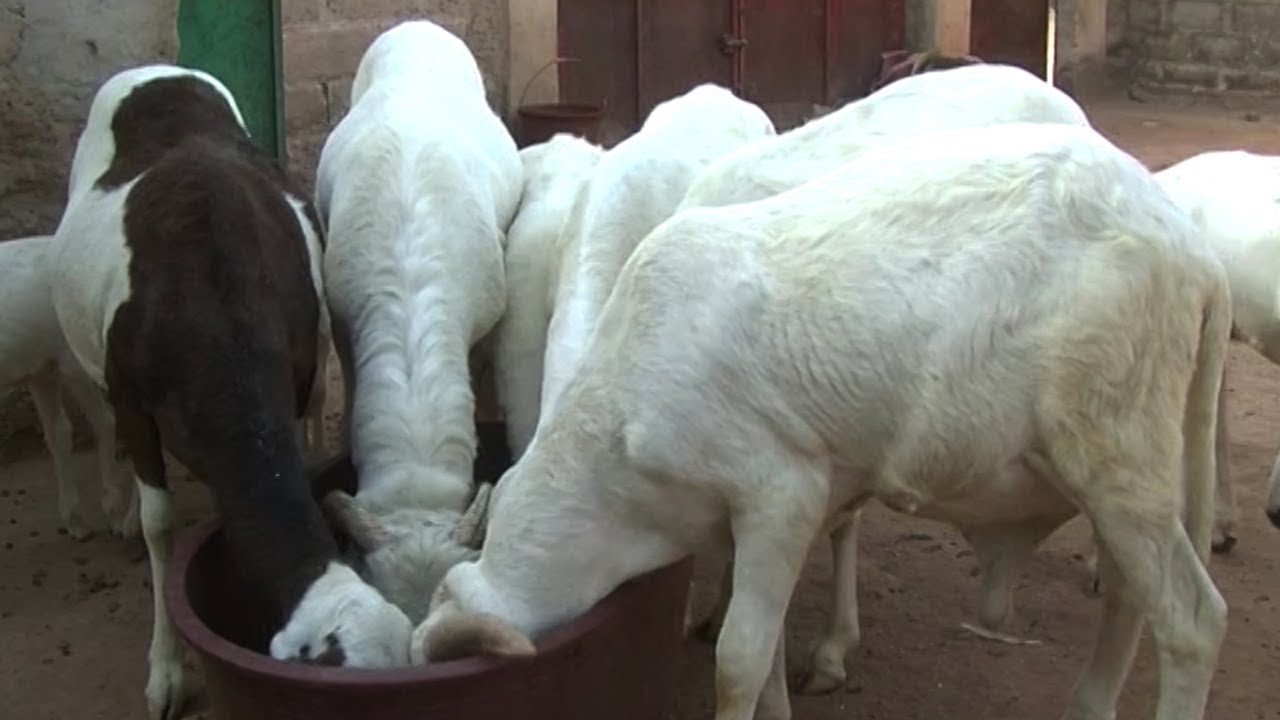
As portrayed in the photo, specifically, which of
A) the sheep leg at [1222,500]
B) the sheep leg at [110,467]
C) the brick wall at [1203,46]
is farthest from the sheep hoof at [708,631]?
the brick wall at [1203,46]

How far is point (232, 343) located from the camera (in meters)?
4.15

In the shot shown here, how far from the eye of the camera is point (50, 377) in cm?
557

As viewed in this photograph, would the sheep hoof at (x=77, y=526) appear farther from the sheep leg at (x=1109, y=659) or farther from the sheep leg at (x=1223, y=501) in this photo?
A: the sheep leg at (x=1223, y=501)

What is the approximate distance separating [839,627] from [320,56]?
4.04 meters

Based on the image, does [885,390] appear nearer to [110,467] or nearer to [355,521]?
[355,521]

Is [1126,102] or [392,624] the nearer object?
[392,624]

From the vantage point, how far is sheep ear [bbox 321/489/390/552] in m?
3.93

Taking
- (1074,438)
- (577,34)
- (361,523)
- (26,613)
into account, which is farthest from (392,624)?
(577,34)

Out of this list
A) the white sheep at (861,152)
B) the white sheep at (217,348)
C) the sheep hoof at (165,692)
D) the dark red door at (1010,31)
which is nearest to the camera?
the white sheep at (217,348)

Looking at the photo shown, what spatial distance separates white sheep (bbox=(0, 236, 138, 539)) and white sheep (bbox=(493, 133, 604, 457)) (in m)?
1.50

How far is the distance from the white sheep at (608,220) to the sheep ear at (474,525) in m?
0.26

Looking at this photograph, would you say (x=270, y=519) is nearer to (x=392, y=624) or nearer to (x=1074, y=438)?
(x=392, y=624)

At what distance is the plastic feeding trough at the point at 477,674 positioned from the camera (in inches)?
131

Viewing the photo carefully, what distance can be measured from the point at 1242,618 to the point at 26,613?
3.54 metres
